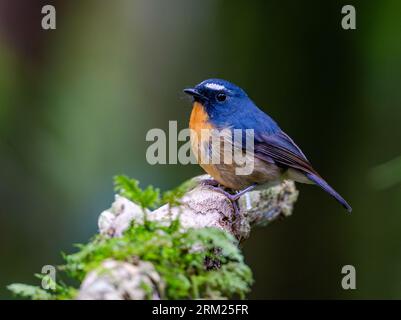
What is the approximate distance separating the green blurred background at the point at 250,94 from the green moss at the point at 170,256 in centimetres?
354

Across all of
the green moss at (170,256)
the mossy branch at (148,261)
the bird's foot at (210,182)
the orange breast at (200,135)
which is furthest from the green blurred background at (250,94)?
the green moss at (170,256)

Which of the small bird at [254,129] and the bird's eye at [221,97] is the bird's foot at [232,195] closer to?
the small bird at [254,129]

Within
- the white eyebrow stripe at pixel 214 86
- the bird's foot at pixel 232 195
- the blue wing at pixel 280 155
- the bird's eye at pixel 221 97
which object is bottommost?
the bird's foot at pixel 232 195

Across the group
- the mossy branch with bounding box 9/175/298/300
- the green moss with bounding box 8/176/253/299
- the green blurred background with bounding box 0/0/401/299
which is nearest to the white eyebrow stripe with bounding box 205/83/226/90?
the green blurred background with bounding box 0/0/401/299

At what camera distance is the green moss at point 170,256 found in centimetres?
242

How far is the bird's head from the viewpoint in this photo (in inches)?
202

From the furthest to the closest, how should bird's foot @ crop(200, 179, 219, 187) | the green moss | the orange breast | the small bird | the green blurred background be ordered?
the green blurred background, the small bird, bird's foot @ crop(200, 179, 219, 187), the orange breast, the green moss

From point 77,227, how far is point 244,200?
2532 millimetres

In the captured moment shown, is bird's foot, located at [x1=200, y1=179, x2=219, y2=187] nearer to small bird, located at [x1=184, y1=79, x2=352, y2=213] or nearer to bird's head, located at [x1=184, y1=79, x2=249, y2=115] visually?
small bird, located at [x1=184, y1=79, x2=352, y2=213]

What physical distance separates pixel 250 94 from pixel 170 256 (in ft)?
17.2

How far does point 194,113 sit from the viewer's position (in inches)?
206

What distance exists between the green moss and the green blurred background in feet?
11.6
